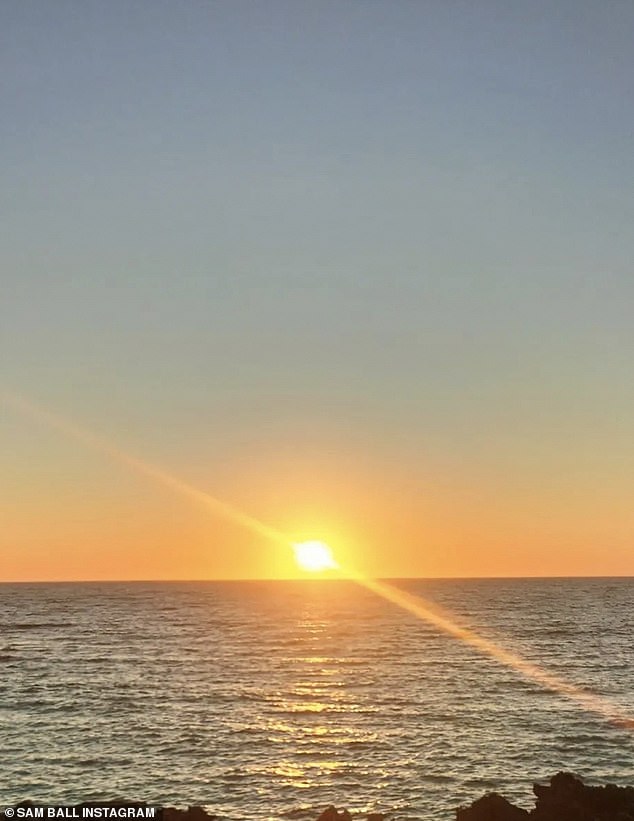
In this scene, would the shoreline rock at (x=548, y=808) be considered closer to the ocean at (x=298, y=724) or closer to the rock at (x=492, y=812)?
the rock at (x=492, y=812)

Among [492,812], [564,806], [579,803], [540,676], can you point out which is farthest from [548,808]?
[540,676]

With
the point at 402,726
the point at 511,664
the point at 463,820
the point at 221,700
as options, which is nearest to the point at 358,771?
the point at 402,726

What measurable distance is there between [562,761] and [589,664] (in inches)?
1606

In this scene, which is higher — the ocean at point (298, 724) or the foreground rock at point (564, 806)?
the foreground rock at point (564, 806)

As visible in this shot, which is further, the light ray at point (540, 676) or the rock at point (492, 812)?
the light ray at point (540, 676)

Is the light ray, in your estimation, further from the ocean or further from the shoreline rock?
the shoreline rock

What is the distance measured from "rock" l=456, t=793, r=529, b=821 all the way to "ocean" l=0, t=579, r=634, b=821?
7010 millimetres

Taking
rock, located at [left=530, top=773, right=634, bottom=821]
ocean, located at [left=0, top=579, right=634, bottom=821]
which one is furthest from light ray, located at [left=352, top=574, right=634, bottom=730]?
rock, located at [left=530, top=773, right=634, bottom=821]

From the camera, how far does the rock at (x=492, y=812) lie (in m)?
26.6

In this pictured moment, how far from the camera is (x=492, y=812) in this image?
26781 millimetres

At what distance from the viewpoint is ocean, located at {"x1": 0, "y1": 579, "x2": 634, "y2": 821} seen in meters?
37.2

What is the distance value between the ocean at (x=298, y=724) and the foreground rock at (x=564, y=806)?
681 centimetres

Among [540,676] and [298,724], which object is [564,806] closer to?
[298,724]

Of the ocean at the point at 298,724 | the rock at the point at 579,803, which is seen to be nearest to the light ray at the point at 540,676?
the ocean at the point at 298,724
